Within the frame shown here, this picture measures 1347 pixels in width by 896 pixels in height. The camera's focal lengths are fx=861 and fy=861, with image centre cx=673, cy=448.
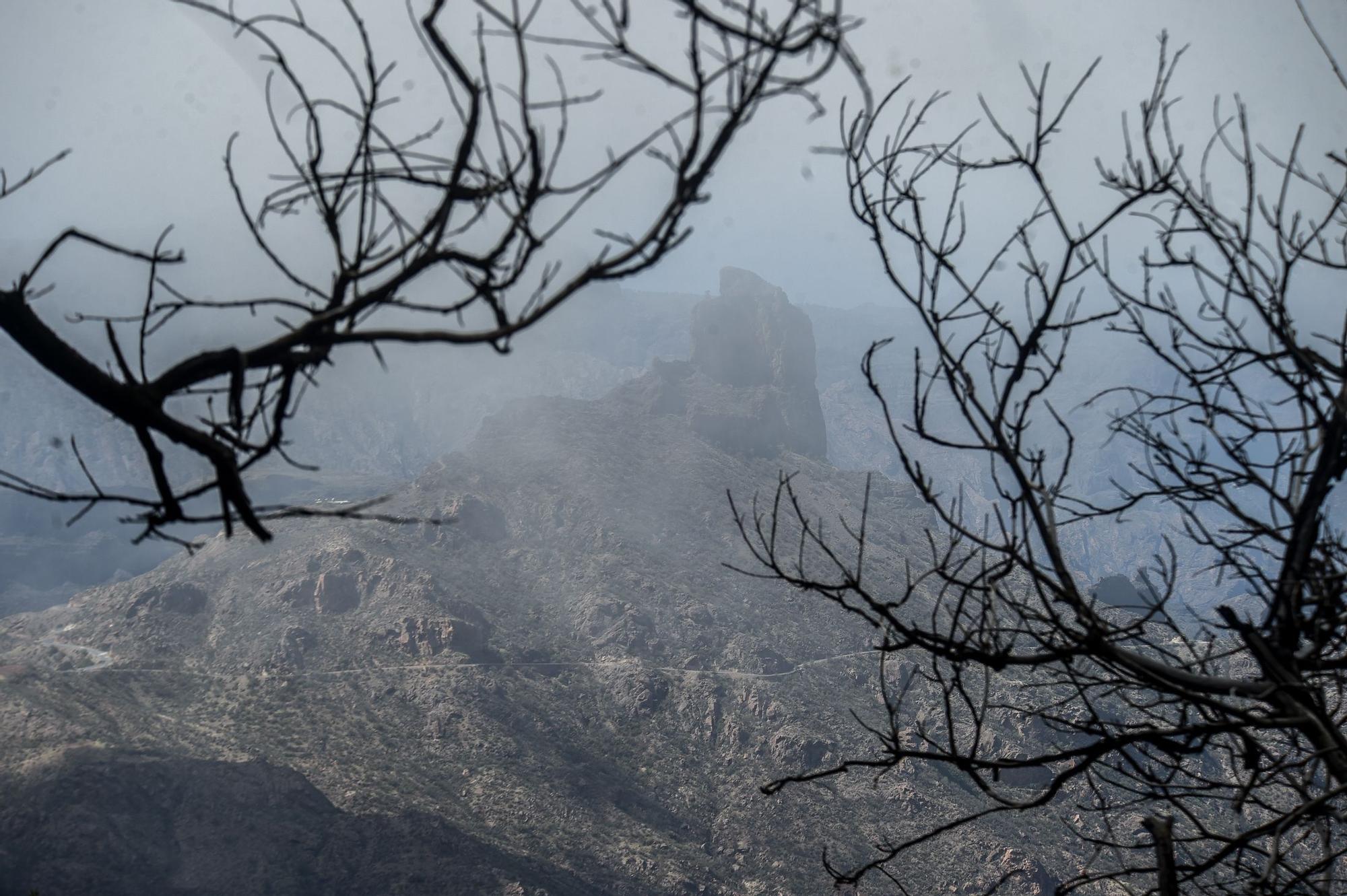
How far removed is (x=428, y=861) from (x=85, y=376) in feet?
140

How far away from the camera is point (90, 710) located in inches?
1727

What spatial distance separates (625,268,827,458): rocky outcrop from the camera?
111 m

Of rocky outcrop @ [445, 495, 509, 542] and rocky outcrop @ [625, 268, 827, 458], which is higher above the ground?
rocky outcrop @ [625, 268, 827, 458]

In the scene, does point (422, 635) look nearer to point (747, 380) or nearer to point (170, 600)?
point (170, 600)

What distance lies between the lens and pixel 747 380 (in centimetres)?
12688

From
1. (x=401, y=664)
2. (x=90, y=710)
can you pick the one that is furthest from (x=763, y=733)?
(x=90, y=710)

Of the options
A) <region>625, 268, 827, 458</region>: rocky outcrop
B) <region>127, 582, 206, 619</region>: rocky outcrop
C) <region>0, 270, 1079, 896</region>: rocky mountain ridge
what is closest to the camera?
<region>0, 270, 1079, 896</region>: rocky mountain ridge

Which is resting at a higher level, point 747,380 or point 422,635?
point 747,380

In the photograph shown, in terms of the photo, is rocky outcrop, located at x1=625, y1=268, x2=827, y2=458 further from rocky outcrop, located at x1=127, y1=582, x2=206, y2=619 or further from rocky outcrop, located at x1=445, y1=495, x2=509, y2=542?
rocky outcrop, located at x1=127, y1=582, x2=206, y2=619

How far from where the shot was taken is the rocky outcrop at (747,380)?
11062cm

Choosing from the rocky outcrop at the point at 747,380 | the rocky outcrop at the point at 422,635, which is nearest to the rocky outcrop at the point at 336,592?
the rocky outcrop at the point at 422,635

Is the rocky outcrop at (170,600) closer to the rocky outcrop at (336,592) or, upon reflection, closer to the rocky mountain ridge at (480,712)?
the rocky mountain ridge at (480,712)

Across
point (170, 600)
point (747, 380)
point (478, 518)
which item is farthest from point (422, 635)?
point (747, 380)

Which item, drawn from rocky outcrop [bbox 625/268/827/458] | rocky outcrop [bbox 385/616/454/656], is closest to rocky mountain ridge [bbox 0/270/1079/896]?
rocky outcrop [bbox 385/616/454/656]
